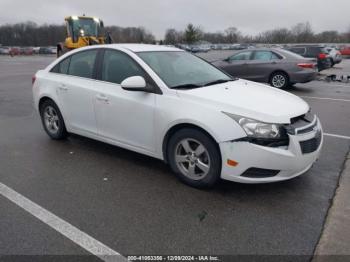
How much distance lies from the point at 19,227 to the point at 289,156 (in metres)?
2.71

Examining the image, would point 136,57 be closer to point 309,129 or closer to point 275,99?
point 275,99

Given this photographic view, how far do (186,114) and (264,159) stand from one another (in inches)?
37.9

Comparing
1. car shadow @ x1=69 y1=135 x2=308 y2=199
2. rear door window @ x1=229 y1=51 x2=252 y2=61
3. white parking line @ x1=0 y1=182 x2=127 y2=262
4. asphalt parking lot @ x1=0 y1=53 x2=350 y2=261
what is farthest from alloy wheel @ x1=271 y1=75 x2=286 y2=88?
white parking line @ x1=0 y1=182 x2=127 y2=262

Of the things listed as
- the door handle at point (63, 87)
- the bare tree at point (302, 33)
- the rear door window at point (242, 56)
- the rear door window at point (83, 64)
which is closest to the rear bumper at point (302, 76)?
the rear door window at point (242, 56)

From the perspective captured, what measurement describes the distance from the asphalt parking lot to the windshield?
120 cm

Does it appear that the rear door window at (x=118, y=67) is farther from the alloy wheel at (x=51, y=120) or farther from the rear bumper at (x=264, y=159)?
the rear bumper at (x=264, y=159)

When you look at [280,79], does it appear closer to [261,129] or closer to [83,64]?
[83,64]

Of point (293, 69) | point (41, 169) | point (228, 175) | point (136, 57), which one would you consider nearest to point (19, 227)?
point (41, 169)

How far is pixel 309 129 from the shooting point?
3.65 metres

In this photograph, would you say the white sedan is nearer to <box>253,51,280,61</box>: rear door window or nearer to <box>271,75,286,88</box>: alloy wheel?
<box>271,75,286,88</box>: alloy wheel

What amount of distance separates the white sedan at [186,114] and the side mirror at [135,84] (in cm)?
1

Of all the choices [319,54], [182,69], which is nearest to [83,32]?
[319,54]

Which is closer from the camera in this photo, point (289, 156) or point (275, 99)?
point (289, 156)

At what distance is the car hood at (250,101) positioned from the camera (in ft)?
11.4
